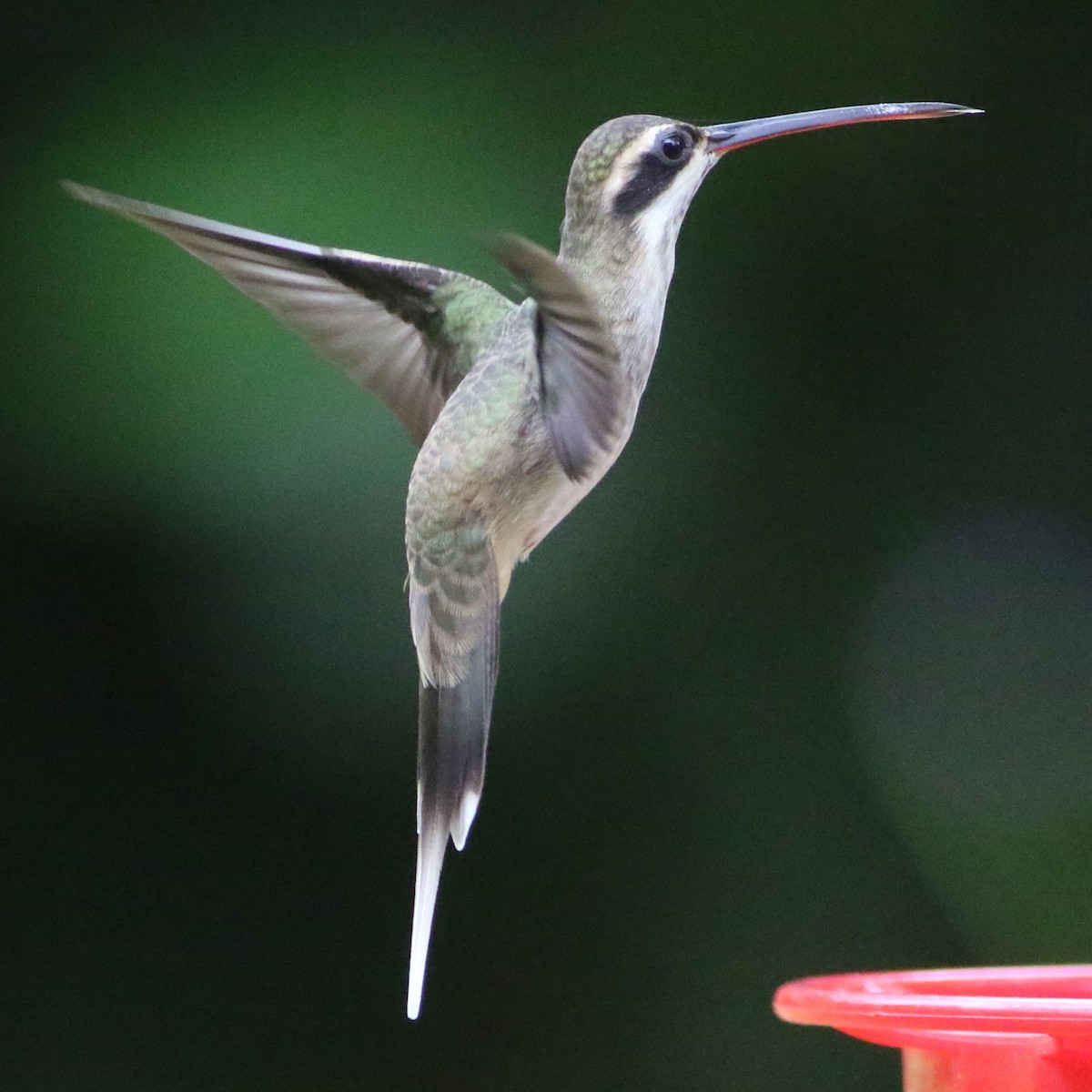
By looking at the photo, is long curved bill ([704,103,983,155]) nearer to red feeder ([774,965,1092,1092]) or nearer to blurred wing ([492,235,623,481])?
blurred wing ([492,235,623,481])

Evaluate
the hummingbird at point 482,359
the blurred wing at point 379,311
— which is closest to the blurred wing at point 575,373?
the hummingbird at point 482,359

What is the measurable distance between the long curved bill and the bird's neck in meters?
0.07

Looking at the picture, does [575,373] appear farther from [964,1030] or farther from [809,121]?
[964,1030]

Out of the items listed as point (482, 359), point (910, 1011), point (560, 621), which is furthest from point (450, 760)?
point (560, 621)

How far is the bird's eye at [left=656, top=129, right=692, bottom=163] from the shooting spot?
0.88 m

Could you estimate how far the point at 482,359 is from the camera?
1039 millimetres

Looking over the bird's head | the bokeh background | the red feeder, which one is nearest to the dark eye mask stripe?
the bird's head

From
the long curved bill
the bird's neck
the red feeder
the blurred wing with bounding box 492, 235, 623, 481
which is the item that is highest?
the long curved bill

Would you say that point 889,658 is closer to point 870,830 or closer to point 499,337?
point 870,830

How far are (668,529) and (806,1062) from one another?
89cm

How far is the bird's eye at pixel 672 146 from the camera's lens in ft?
2.90

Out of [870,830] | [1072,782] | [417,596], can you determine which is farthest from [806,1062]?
[417,596]

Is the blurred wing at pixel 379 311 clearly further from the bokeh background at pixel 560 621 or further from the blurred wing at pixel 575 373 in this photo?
the bokeh background at pixel 560 621

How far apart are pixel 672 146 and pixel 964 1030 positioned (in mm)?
546
